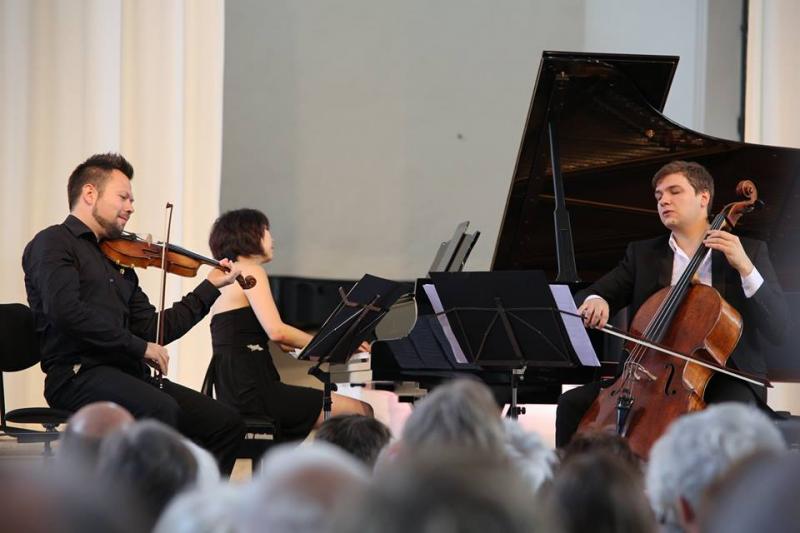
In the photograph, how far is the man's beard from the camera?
143 inches

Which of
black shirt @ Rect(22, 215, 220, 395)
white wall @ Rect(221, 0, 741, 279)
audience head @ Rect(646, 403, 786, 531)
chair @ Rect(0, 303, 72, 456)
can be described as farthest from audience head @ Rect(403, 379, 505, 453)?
white wall @ Rect(221, 0, 741, 279)

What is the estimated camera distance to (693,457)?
145 centimetres

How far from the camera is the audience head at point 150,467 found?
1314 mm

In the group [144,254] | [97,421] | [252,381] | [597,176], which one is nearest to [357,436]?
[97,421]

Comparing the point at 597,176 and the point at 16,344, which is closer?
the point at 16,344

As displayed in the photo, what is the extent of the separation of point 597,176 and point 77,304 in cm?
214

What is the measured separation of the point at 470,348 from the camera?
11.7 ft

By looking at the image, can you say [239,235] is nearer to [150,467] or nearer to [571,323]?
[571,323]

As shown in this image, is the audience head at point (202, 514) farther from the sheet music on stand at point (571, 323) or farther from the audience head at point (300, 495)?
the sheet music on stand at point (571, 323)

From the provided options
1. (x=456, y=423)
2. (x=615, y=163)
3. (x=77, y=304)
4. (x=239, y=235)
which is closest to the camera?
(x=456, y=423)

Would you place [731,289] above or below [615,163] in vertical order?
below

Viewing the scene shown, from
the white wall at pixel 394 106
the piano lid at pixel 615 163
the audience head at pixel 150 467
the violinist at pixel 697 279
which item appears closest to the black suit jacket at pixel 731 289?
the violinist at pixel 697 279

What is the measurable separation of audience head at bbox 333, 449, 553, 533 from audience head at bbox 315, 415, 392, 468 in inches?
47.5

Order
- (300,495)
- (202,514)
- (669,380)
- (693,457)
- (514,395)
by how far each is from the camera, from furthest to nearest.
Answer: (514,395) < (669,380) < (693,457) < (202,514) < (300,495)
